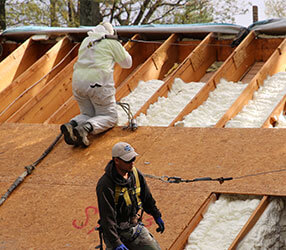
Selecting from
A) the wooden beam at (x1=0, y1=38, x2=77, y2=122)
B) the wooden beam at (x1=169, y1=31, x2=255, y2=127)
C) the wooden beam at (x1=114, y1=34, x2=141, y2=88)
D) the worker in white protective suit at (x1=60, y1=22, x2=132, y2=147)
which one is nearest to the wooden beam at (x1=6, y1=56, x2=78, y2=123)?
the wooden beam at (x1=0, y1=38, x2=77, y2=122)

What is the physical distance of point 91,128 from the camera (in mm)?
6383

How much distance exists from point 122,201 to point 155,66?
5.30m

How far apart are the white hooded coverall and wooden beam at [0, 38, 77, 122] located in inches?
85.7

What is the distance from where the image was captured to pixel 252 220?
4.37m

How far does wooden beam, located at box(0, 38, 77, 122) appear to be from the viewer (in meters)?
8.54

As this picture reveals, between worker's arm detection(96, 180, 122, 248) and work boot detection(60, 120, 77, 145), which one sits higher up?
worker's arm detection(96, 180, 122, 248)

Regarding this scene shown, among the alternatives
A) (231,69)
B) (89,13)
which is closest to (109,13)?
(89,13)

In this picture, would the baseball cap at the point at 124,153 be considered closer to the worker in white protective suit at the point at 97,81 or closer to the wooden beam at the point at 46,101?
the worker in white protective suit at the point at 97,81

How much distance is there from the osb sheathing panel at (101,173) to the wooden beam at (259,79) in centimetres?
48

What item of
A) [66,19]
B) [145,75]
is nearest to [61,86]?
[145,75]

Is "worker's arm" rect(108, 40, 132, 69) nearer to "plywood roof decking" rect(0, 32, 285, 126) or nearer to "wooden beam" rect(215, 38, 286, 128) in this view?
"plywood roof decking" rect(0, 32, 285, 126)

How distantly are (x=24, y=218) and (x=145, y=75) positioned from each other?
3.98m

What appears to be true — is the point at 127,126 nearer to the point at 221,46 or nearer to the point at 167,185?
the point at 167,185

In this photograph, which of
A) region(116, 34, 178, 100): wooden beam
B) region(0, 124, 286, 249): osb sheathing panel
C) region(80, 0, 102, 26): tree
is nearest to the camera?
region(0, 124, 286, 249): osb sheathing panel
